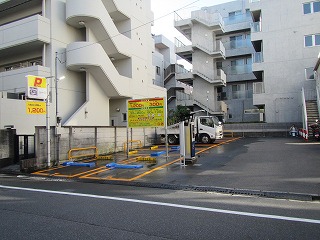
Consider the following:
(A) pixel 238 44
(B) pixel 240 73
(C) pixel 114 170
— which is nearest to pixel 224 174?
(C) pixel 114 170

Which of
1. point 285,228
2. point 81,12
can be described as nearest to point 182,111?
point 81,12

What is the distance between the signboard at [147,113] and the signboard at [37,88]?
3.94m

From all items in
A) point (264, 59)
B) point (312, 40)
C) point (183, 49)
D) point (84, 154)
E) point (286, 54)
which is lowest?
point (84, 154)

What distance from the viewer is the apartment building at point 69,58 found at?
16984 millimetres

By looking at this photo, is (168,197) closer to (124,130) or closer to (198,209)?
(198,209)

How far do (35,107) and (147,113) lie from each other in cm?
485

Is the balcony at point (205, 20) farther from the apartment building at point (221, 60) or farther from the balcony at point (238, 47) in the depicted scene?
the balcony at point (238, 47)

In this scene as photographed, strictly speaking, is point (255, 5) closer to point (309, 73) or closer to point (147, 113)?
point (309, 73)

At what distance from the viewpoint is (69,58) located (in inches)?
708

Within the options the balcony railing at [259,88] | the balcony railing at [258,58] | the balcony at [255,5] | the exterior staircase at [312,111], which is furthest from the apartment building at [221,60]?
the exterior staircase at [312,111]

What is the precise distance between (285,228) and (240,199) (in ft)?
6.25

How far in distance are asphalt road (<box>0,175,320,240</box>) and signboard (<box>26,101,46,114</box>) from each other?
4675 millimetres

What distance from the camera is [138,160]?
12461 millimetres

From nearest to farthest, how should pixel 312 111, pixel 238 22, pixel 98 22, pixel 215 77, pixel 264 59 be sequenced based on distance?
1. pixel 98 22
2. pixel 312 111
3. pixel 264 59
4. pixel 215 77
5. pixel 238 22
